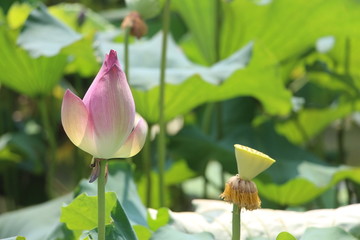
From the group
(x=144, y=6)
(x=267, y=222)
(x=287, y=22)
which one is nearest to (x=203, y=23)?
(x=287, y=22)

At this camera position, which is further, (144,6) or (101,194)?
(144,6)

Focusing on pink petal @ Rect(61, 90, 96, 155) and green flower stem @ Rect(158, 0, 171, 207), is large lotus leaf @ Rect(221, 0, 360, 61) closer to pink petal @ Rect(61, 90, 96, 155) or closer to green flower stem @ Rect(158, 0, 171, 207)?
green flower stem @ Rect(158, 0, 171, 207)

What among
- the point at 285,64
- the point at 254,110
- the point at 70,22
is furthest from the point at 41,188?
the point at 285,64

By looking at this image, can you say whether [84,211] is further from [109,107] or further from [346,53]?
[346,53]

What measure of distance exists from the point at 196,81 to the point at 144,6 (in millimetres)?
226

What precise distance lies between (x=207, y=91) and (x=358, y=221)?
487 millimetres

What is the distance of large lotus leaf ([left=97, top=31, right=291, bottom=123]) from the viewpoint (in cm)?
116

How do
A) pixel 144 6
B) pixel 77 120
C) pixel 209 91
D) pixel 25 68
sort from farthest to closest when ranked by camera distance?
pixel 25 68, pixel 209 91, pixel 144 6, pixel 77 120

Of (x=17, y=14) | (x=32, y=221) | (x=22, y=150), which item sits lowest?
(x=32, y=221)

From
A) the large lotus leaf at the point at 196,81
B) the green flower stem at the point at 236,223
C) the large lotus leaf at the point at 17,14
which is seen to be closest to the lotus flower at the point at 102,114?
the green flower stem at the point at 236,223

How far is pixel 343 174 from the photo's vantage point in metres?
1.22

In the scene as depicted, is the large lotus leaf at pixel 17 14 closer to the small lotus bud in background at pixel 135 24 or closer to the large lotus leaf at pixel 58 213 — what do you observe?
the large lotus leaf at pixel 58 213

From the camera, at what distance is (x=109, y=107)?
0.58 metres

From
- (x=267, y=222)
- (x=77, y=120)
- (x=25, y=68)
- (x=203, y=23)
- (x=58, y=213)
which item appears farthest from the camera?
(x=203, y=23)
